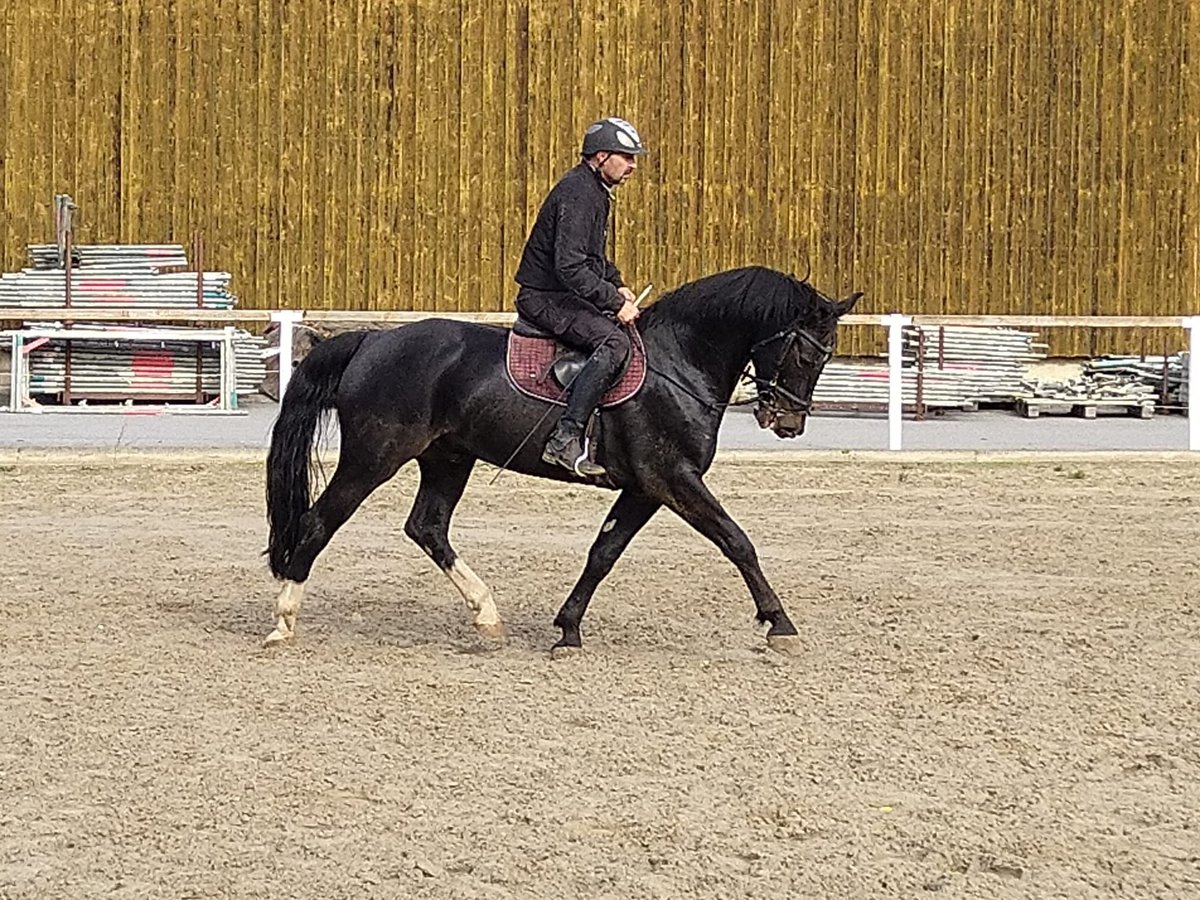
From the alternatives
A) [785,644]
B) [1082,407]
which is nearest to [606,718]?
[785,644]

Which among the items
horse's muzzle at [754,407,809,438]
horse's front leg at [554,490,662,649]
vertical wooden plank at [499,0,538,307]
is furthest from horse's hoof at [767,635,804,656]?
vertical wooden plank at [499,0,538,307]

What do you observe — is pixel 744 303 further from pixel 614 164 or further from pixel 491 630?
pixel 491 630

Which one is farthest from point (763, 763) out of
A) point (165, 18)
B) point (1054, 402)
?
point (165, 18)

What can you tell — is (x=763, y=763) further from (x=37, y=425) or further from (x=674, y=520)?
(x=37, y=425)

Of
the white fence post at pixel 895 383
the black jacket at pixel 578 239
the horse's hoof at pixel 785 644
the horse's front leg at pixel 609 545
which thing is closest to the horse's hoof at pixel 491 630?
the horse's front leg at pixel 609 545

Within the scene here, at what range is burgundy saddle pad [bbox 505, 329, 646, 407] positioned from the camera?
8289 mm

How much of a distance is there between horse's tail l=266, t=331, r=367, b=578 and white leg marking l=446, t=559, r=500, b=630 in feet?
2.41

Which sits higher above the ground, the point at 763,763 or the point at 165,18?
the point at 165,18

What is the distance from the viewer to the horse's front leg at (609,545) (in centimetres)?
841

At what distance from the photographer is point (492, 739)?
6.61 meters

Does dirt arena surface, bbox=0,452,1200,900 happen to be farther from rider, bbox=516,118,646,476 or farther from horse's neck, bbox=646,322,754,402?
horse's neck, bbox=646,322,754,402

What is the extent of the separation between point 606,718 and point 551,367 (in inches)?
75.7

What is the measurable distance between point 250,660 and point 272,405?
14.8 meters

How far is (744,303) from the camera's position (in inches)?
327
